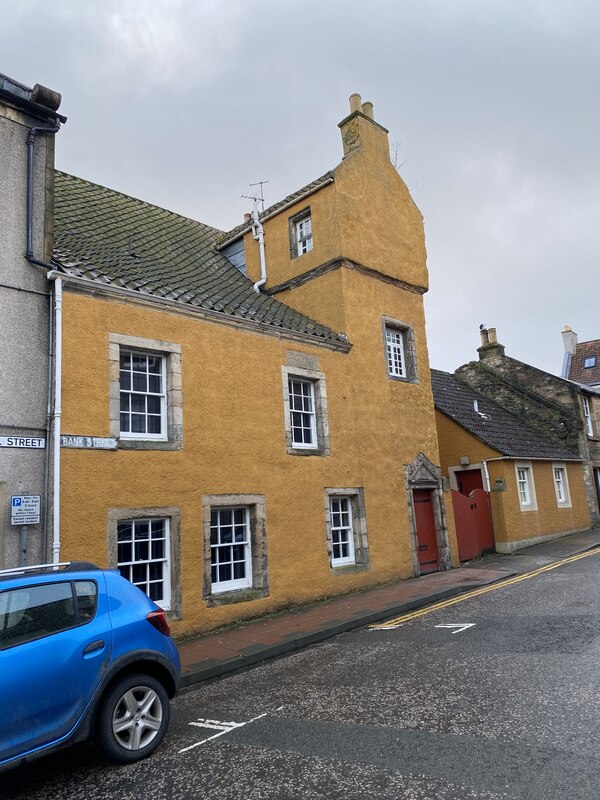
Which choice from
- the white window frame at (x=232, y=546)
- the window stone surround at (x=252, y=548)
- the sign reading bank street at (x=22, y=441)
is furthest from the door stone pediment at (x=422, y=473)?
the sign reading bank street at (x=22, y=441)

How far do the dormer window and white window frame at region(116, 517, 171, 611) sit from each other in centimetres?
870

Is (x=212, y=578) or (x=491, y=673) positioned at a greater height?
(x=212, y=578)

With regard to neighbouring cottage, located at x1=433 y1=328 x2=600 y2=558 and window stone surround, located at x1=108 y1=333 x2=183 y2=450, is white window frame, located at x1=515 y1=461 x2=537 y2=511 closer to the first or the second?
neighbouring cottage, located at x1=433 y1=328 x2=600 y2=558

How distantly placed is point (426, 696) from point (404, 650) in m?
2.08

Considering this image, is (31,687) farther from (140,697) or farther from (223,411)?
(223,411)

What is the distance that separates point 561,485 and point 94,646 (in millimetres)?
22312

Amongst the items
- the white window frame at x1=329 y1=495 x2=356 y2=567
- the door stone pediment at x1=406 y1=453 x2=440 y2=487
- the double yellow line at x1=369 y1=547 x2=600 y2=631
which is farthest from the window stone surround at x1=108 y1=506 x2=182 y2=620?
the door stone pediment at x1=406 y1=453 x2=440 y2=487

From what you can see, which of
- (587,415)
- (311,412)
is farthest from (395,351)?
(587,415)

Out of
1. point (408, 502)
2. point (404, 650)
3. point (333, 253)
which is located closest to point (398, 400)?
point (408, 502)

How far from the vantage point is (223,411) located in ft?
37.2

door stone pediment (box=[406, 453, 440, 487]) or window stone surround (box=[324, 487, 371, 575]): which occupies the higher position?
door stone pediment (box=[406, 453, 440, 487])

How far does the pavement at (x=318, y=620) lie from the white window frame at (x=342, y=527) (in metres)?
0.82

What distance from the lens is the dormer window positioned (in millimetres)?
15788

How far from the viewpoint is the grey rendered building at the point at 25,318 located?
27.5 feet
